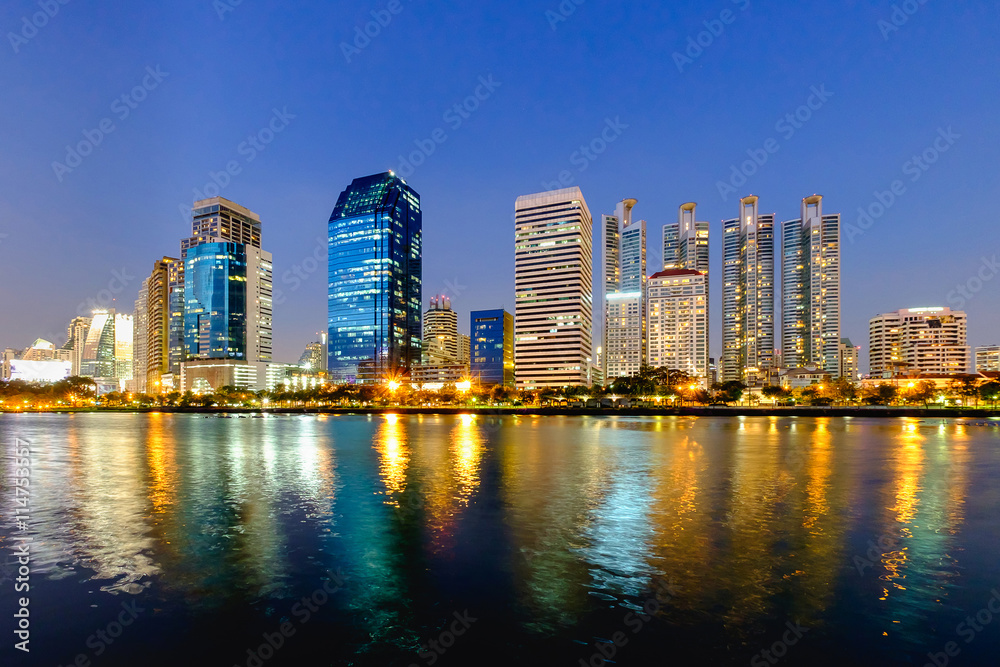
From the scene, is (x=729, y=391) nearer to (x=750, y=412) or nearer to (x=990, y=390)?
(x=750, y=412)

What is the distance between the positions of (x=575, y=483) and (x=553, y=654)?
2320 centimetres

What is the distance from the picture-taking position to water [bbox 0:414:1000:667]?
500 inches

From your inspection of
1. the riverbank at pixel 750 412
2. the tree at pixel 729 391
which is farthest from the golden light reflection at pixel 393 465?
the tree at pixel 729 391

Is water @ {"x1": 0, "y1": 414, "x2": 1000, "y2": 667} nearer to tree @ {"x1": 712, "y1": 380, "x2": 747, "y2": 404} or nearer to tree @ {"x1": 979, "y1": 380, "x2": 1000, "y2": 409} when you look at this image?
tree @ {"x1": 712, "y1": 380, "x2": 747, "y2": 404}

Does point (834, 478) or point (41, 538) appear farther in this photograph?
point (834, 478)

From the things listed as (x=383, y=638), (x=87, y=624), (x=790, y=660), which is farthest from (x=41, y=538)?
(x=790, y=660)

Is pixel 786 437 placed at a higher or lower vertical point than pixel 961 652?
lower

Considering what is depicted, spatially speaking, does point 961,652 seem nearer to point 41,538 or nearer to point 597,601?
point 597,601

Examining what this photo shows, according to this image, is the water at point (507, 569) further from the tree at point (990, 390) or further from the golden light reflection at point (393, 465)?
the tree at point (990, 390)

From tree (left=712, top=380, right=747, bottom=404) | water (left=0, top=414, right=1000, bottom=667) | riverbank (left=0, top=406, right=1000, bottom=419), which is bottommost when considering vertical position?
riverbank (left=0, top=406, right=1000, bottom=419)

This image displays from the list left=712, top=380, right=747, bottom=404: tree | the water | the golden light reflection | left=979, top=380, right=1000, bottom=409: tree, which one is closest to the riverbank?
left=979, top=380, right=1000, bottom=409: tree

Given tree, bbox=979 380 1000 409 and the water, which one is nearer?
the water

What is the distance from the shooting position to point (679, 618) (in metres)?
14.0

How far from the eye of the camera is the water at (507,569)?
12.7 m
